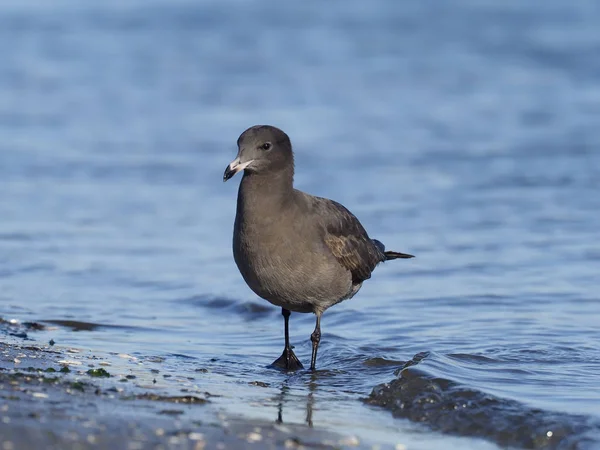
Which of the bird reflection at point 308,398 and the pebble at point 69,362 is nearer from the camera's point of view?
the bird reflection at point 308,398

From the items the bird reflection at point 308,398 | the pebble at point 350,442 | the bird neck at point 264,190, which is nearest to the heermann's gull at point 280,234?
the bird neck at point 264,190

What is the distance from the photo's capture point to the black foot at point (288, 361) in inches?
336

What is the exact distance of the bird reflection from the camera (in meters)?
6.75

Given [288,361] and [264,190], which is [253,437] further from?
[288,361]

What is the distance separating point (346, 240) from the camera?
862 cm

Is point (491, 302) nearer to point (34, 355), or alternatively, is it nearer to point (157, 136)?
point (34, 355)

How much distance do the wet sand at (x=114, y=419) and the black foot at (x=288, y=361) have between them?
63.1 inches

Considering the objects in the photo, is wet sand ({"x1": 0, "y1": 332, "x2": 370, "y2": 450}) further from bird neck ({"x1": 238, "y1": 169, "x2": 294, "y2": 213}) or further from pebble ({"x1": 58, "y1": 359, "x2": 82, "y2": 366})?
bird neck ({"x1": 238, "y1": 169, "x2": 294, "y2": 213})

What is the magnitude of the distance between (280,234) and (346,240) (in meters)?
0.86

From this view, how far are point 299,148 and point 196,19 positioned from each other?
16408 millimetres

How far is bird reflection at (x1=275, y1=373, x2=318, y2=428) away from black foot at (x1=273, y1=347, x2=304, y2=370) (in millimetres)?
213

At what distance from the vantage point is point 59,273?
12102mm

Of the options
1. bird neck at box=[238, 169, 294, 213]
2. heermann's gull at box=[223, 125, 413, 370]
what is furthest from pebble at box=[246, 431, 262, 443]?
bird neck at box=[238, 169, 294, 213]

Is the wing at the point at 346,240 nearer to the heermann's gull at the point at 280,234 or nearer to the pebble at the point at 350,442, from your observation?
the heermann's gull at the point at 280,234
